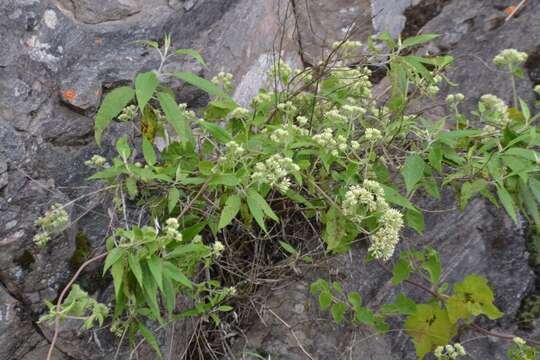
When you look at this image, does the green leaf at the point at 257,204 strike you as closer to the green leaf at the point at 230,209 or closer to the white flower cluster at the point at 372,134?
the green leaf at the point at 230,209

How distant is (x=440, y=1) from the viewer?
14.5ft

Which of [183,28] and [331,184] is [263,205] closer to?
[331,184]

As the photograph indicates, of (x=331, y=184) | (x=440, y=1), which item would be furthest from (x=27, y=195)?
(x=440, y=1)

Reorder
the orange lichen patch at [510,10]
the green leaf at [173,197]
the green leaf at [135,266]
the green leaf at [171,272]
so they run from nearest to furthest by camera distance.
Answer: the green leaf at [135,266]
the green leaf at [171,272]
the green leaf at [173,197]
the orange lichen patch at [510,10]

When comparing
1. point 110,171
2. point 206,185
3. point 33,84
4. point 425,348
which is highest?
point 33,84

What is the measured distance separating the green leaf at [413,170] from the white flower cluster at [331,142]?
0.31 metres

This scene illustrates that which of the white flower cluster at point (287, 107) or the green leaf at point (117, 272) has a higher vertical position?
the green leaf at point (117, 272)

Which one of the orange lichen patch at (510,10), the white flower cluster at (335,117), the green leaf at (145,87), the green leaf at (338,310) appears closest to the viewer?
the green leaf at (145,87)

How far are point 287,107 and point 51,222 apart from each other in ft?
4.03

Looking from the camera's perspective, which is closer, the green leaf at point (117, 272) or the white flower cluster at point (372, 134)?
the green leaf at point (117, 272)

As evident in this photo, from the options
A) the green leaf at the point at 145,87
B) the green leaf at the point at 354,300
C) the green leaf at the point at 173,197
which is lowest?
the green leaf at the point at 354,300

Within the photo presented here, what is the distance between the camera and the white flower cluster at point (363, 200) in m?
2.43

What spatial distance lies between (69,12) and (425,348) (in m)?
→ 2.63

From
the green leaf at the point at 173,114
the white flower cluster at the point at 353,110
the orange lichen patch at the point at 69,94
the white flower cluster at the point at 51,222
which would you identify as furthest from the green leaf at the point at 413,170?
the orange lichen patch at the point at 69,94
